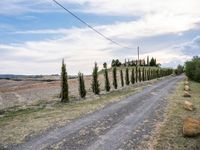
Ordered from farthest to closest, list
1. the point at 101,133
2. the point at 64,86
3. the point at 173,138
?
1. the point at 64,86
2. the point at 101,133
3. the point at 173,138

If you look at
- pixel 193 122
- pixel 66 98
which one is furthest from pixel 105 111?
pixel 66 98

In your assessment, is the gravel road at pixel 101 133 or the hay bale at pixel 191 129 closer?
the gravel road at pixel 101 133

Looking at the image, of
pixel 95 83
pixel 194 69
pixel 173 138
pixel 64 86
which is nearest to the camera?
pixel 173 138

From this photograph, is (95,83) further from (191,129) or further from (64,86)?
(191,129)

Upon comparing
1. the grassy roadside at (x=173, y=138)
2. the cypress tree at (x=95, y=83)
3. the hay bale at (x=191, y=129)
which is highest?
the cypress tree at (x=95, y=83)

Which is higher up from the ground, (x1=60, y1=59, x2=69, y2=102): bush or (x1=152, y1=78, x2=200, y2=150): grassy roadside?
(x1=60, y1=59, x2=69, y2=102): bush

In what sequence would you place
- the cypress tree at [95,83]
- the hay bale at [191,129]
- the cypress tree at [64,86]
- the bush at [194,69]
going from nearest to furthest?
the hay bale at [191,129] < the cypress tree at [64,86] < the cypress tree at [95,83] < the bush at [194,69]

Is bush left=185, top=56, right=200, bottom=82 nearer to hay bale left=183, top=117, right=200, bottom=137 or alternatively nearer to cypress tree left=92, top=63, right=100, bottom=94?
cypress tree left=92, top=63, right=100, bottom=94

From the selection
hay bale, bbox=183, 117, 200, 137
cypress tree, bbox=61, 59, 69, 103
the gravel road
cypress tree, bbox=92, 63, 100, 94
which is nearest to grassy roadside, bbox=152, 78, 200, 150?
hay bale, bbox=183, 117, 200, 137

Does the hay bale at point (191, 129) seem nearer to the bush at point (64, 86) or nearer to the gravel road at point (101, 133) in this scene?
the gravel road at point (101, 133)

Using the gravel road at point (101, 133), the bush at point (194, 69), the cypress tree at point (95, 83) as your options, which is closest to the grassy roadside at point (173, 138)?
the gravel road at point (101, 133)

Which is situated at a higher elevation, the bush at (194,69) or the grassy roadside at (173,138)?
the bush at (194,69)

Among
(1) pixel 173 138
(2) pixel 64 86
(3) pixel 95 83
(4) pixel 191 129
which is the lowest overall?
(1) pixel 173 138

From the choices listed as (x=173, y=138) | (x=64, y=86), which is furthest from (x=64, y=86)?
(x=173, y=138)
